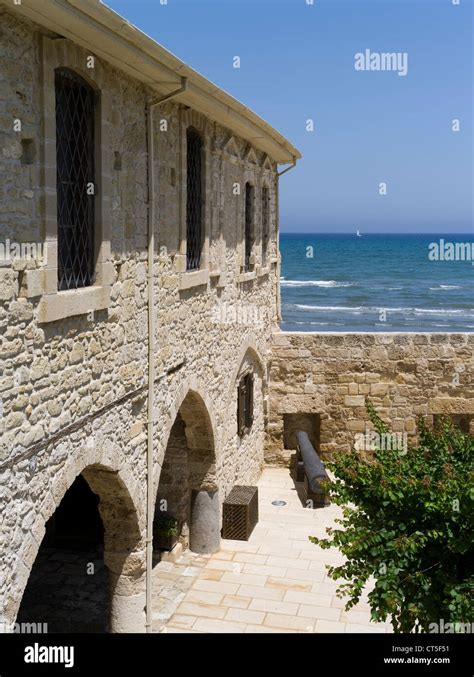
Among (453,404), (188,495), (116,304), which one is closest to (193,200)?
(116,304)

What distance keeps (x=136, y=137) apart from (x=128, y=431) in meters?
2.92

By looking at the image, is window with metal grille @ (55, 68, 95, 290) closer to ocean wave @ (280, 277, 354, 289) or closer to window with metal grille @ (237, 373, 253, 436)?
window with metal grille @ (237, 373, 253, 436)

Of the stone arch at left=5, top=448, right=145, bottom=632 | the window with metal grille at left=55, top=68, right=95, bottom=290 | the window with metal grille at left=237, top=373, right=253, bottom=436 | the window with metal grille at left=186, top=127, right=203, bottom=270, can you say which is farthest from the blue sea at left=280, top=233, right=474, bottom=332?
the window with metal grille at left=55, top=68, right=95, bottom=290

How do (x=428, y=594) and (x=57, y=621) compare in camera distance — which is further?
(x=57, y=621)

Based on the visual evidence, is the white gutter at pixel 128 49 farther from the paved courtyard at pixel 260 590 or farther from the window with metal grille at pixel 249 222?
the paved courtyard at pixel 260 590

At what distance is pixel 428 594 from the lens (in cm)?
632

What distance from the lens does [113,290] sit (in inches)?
285

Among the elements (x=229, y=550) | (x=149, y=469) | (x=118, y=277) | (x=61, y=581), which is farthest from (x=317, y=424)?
(x=118, y=277)

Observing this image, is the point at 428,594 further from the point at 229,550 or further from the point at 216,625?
the point at 229,550

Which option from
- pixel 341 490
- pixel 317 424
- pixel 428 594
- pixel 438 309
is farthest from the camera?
pixel 438 309

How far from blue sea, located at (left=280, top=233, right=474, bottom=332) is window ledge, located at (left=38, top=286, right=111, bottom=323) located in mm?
31236

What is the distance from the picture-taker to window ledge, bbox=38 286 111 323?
5871mm

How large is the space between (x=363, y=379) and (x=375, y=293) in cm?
4833
